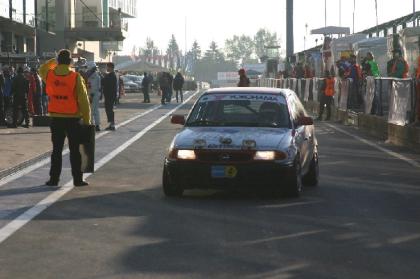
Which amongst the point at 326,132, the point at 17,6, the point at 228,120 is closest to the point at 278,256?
the point at 228,120

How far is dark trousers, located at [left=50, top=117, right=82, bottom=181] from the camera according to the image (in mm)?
12289

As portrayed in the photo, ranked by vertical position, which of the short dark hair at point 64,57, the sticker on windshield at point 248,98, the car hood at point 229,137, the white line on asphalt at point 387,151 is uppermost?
the short dark hair at point 64,57

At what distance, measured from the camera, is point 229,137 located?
10992 mm

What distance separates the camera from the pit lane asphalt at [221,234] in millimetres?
7105

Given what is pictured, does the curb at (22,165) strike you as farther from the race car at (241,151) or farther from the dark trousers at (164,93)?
the dark trousers at (164,93)

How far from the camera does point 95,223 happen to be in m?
9.30

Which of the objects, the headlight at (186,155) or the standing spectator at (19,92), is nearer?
the headlight at (186,155)

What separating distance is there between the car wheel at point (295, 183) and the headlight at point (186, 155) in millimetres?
1088

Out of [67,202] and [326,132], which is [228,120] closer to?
[67,202]

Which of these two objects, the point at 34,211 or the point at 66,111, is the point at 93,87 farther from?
the point at 34,211

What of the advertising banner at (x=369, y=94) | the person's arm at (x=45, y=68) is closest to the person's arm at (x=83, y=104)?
the person's arm at (x=45, y=68)

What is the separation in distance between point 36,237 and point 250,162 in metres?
3.04

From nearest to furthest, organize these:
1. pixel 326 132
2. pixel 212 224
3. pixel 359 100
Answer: pixel 212 224 → pixel 326 132 → pixel 359 100

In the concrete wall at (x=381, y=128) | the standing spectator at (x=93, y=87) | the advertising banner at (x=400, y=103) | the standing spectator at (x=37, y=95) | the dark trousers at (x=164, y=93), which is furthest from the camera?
the dark trousers at (x=164, y=93)
